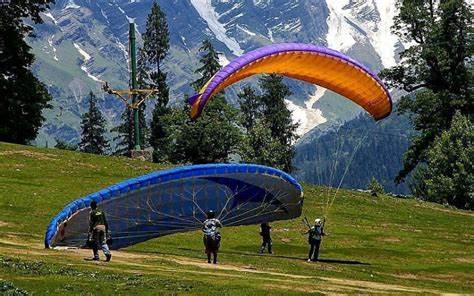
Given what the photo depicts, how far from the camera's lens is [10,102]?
68375mm

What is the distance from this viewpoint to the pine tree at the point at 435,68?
80.6m

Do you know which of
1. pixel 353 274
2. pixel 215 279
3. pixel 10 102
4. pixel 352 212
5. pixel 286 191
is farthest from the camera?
pixel 10 102

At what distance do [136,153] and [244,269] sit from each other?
4041 cm

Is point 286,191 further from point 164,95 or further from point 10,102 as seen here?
point 164,95

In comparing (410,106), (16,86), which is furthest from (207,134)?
(16,86)

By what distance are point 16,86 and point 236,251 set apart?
123 ft

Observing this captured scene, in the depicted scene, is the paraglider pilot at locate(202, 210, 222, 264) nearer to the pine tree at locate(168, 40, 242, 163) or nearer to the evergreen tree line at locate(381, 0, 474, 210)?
the evergreen tree line at locate(381, 0, 474, 210)

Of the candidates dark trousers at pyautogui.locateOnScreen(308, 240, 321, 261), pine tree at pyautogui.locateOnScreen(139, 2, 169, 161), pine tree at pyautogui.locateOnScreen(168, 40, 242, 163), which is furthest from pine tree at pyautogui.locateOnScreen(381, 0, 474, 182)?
pine tree at pyautogui.locateOnScreen(139, 2, 169, 161)

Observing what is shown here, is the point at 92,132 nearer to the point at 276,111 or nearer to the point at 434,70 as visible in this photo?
the point at 276,111

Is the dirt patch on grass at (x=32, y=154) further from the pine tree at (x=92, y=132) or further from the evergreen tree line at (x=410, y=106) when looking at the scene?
the pine tree at (x=92, y=132)

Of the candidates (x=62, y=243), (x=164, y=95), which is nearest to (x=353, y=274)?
(x=62, y=243)

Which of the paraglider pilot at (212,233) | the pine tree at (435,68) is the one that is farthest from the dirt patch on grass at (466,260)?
the pine tree at (435,68)

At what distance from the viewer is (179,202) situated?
107ft

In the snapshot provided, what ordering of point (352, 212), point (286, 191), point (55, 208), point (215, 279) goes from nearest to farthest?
point (215, 279)
point (286, 191)
point (55, 208)
point (352, 212)
